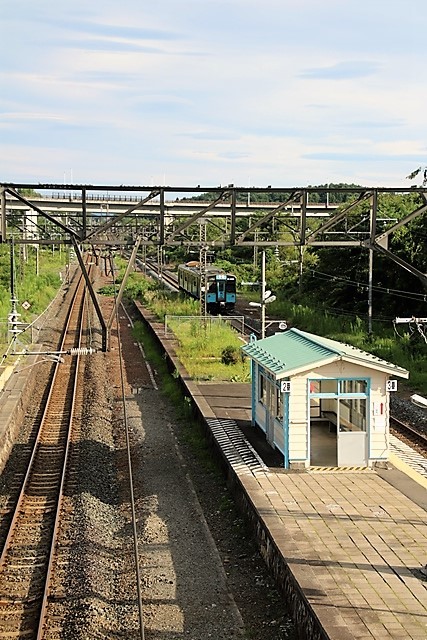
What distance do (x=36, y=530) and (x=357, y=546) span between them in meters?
4.60

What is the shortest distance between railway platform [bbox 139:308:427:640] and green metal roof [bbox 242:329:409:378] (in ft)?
5.08

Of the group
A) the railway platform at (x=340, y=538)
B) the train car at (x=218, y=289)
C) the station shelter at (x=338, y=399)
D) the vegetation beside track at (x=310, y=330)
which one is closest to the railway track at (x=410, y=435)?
the station shelter at (x=338, y=399)

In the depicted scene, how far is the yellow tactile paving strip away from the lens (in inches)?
299

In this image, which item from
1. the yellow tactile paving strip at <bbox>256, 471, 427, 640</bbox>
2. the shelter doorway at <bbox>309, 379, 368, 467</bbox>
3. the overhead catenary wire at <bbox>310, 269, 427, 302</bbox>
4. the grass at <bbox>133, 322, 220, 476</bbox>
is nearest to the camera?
the yellow tactile paving strip at <bbox>256, 471, 427, 640</bbox>

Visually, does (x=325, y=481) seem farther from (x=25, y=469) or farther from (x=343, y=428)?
(x=25, y=469)

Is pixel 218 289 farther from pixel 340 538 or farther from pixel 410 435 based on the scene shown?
pixel 340 538

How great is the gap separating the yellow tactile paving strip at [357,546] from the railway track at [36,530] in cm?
280

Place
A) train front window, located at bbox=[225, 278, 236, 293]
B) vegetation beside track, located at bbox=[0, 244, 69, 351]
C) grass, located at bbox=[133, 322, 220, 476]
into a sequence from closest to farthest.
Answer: grass, located at bbox=[133, 322, 220, 476], vegetation beside track, located at bbox=[0, 244, 69, 351], train front window, located at bbox=[225, 278, 236, 293]

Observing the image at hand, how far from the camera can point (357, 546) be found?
9.52 meters

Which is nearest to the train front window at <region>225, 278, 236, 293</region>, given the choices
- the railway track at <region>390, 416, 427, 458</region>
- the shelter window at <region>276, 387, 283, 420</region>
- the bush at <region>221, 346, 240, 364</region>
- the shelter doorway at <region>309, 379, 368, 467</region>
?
the bush at <region>221, 346, 240, 364</region>

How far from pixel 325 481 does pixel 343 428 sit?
1.81 meters

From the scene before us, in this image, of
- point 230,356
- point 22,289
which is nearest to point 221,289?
point 22,289

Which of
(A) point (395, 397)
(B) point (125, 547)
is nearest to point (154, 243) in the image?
(B) point (125, 547)

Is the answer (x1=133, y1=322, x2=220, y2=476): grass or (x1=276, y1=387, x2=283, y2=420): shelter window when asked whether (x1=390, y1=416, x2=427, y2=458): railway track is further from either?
(x1=133, y1=322, x2=220, y2=476): grass
